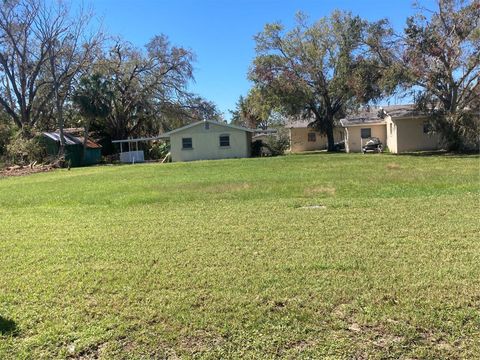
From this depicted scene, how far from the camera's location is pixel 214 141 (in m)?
33.9

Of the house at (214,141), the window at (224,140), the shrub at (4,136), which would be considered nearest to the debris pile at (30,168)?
the shrub at (4,136)

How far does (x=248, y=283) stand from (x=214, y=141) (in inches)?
1174

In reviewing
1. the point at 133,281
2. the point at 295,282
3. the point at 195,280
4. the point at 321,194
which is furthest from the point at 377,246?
the point at 321,194

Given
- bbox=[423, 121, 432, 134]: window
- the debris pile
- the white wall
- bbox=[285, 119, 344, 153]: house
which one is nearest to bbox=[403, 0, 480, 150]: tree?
bbox=[423, 121, 432, 134]: window

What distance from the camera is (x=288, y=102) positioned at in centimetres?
3412

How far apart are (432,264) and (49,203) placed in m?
9.67

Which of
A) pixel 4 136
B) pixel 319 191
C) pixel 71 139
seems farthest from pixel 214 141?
pixel 319 191

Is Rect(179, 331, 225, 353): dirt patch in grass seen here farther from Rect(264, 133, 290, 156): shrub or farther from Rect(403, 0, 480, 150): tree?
Rect(264, 133, 290, 156): shrub

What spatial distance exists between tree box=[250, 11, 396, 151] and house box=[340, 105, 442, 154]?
2039mm

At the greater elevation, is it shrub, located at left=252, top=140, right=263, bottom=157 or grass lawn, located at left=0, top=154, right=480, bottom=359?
shrub, located at left=252, top=140, right=263, bottom=157

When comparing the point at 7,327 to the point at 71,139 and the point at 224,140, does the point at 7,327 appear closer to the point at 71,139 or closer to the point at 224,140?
the point at 224,140

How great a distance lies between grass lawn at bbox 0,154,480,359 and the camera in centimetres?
327

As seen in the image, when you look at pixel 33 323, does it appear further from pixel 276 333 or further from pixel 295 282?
pixel 295 282

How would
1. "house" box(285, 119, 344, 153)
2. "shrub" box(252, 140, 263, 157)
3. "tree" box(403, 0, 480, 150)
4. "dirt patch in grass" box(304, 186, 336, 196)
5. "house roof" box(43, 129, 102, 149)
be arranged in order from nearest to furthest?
"dirt patch in grass" box(304, 186, 336, 196) < "tree" box(403, 0, 480, 150) < "shrub" box(252, 140, 263, 157) < "house roof" box(43, 129, 102, 149) < "house" box(285, 119, 344, 153)
